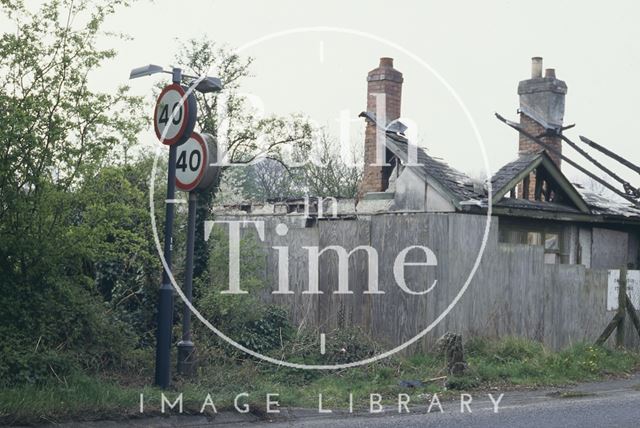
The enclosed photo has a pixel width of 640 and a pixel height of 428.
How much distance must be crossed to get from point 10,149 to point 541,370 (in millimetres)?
8621

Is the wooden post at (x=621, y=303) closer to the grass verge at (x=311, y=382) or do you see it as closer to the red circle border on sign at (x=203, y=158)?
the grass verge at (x=311, y=382)

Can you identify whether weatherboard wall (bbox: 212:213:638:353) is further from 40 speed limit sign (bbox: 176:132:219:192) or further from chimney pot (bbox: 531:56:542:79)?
chimney pot (bbox: 531:56:542:79)

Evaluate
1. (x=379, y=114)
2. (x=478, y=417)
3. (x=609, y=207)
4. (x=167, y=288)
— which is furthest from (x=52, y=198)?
(x=609, y=207)

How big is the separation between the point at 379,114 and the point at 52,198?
10700 mm

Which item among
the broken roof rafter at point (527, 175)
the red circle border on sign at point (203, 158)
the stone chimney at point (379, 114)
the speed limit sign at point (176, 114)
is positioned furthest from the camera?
the stone chimney at point (379, 114)

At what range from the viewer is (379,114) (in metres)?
19.8

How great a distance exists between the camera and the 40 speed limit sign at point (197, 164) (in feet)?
36.6

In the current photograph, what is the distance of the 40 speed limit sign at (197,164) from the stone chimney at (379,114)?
7.88 metres

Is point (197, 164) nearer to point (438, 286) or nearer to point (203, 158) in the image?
point (203, 158)

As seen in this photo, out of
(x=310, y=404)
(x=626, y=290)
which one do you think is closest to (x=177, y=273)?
(x=310, y=404)

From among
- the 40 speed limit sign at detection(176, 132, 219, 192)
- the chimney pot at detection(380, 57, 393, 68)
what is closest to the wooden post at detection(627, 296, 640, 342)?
the chimney pot at detection(380, 57, 393, 68)

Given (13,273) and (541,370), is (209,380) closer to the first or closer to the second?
(13,273)

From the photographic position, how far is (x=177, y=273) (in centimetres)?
1396

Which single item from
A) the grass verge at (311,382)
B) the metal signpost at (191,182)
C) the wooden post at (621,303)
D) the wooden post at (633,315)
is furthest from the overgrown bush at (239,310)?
the wooden post at (633,315)
